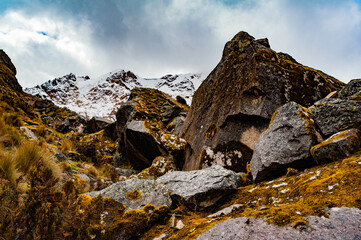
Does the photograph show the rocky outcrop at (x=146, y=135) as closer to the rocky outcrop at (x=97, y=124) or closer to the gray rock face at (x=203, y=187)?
the gray rock face at (x=203, y=187)

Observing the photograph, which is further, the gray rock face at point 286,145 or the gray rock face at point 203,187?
the gray rock face at point 286,145

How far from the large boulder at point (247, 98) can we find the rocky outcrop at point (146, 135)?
1.77m

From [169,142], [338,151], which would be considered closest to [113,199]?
[338,151]

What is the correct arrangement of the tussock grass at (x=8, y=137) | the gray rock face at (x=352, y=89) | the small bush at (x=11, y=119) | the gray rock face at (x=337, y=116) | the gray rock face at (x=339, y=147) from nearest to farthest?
the gray rock face at (x=339, y=147)
the gray rock face at (x=337, y=116)
the gray rock face at (x=352, y=89)
the tussock grass at (x=8, y=137)
the small bush at (x=11, y=119)

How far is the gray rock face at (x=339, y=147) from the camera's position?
2.62m

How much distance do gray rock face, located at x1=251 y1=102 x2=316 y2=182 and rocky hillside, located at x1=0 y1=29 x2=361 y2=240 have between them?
2 centimetres

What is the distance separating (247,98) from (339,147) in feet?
11.0

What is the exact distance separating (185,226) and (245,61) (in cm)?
604

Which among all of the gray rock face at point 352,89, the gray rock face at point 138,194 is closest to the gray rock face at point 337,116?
the gray rock face at point 352,89

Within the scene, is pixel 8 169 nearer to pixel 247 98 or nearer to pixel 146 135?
pixel 146 135

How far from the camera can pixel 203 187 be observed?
10.2 feet

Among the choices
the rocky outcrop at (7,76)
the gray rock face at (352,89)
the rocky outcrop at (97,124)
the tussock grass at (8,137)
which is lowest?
the gray rock face at (352,89)

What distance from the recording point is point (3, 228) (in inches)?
69.9

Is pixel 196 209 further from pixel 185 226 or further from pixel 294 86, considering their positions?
pixel 294 86
